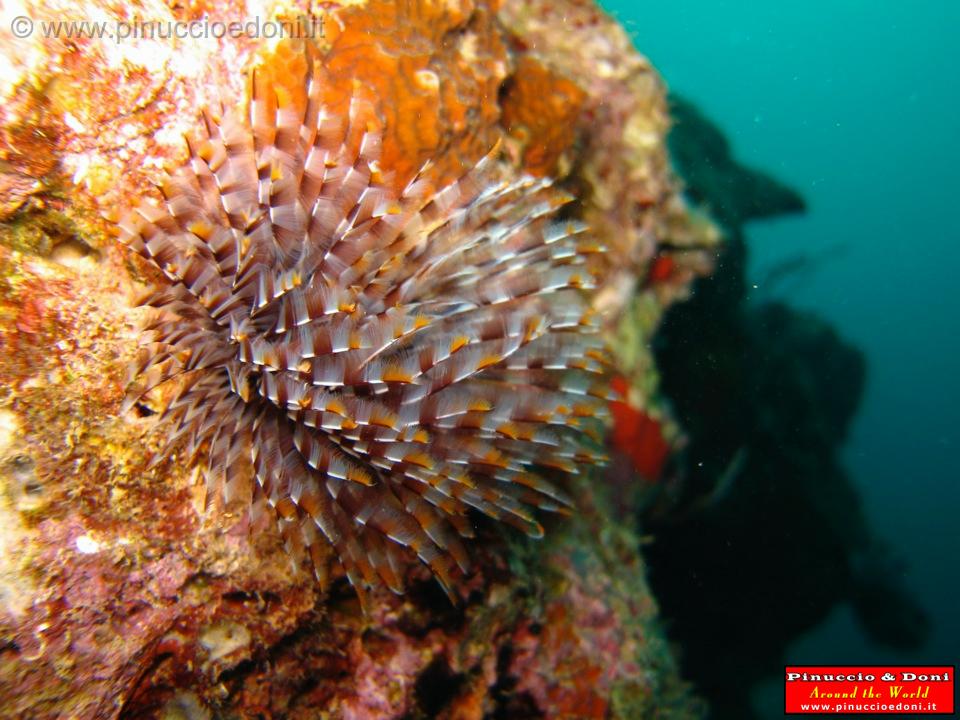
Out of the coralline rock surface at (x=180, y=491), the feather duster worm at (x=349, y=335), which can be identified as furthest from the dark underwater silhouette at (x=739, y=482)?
the feather duster worm at (x=349, y=335)

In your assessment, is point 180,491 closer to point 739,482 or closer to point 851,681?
point 739,482

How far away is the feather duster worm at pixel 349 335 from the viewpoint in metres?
2.26

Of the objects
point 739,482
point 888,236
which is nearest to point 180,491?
point 739,482

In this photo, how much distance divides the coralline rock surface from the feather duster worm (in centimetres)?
20

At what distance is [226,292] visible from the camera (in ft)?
7.45

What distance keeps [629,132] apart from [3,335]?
4350 millimetres

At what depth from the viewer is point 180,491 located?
2533 millimetres

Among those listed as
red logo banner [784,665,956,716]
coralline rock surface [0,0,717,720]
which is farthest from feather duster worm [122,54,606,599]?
red logo banner [784,665,956,716]

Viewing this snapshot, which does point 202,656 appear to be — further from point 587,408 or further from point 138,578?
point 587,408

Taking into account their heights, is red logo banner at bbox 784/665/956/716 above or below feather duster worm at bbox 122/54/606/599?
below

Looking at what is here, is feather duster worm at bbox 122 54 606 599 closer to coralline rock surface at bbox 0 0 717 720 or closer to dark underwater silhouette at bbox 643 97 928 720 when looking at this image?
coralline rock surface at bbox 0 0 717 720

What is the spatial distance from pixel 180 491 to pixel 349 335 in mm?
1108


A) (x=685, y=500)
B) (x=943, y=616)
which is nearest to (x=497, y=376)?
(x=685, y=500)

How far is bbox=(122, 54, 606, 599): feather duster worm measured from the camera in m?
2.26
